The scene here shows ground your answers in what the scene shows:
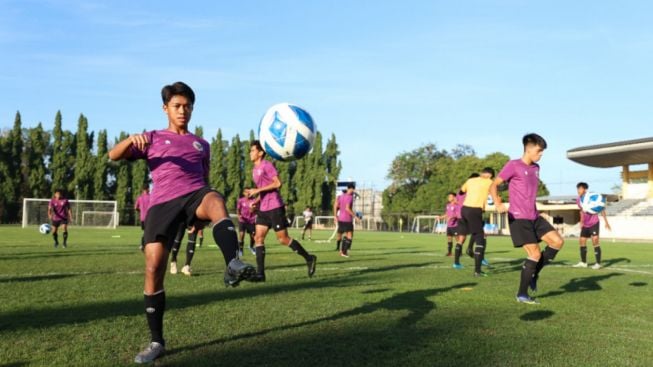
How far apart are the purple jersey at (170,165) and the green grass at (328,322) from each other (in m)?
1.26

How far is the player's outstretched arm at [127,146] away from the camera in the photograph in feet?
14.4

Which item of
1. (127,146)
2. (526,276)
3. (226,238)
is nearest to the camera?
(226,238)

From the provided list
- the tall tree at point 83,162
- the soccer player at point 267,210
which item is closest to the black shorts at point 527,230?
the soccer player at point 267,210

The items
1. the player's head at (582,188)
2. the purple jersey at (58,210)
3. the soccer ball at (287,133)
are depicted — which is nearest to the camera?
the soccer ball at (287,133)

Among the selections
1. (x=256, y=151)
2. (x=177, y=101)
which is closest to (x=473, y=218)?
(x=256, y=151)

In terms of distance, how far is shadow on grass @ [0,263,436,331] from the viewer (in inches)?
220

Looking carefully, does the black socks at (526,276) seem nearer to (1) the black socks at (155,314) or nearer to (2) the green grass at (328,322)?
(2) the green grass at (328,322)

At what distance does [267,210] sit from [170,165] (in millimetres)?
5195

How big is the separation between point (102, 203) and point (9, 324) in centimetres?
5149

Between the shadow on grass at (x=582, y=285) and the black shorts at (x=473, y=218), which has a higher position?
the black shorts at (x=473, y=218)

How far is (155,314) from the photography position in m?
4.48

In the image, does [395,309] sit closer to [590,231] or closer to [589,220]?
[590,231]

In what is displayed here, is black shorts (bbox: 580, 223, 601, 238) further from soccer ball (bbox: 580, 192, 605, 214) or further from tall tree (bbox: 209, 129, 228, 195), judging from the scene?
tall tree (bbox: 209, 129, 228, 195)

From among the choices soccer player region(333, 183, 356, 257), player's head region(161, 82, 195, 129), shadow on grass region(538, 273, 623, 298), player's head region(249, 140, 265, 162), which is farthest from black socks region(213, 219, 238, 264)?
soccer player region(333, 183, 356, 257)
